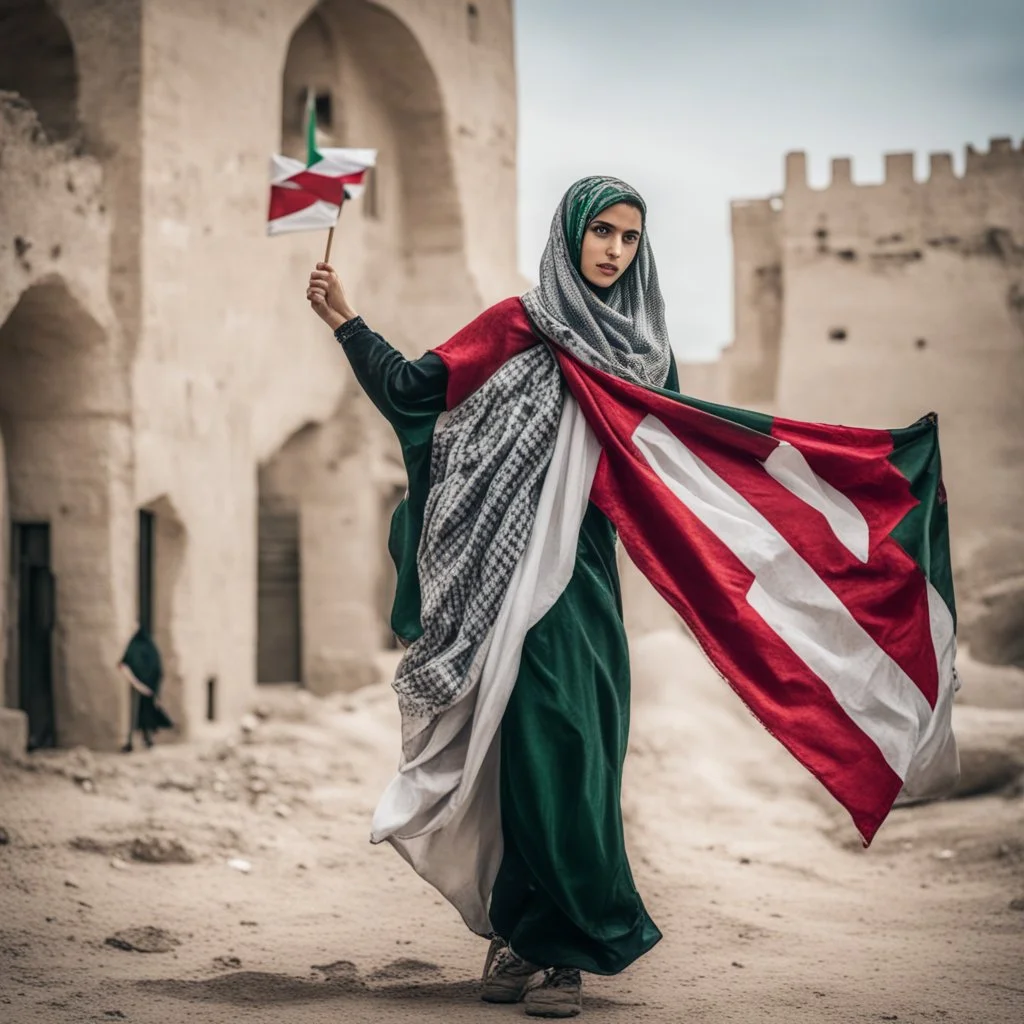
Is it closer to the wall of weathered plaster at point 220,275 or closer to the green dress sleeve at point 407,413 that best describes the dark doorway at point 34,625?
the wall of weathered plaster at point 220,275

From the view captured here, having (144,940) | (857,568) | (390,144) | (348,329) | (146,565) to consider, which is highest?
(390,144)

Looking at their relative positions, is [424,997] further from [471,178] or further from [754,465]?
[471,178]

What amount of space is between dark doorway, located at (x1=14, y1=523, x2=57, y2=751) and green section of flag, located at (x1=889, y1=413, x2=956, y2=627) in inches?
352

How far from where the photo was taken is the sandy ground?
396 cm

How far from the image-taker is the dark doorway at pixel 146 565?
12961mm

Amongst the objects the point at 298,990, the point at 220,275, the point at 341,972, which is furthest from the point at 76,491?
the point at 298,990

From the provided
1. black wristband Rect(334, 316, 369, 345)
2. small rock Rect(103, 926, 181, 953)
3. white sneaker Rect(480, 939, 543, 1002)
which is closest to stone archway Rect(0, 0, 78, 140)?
small rock Rect(103, 926, 181, 953)

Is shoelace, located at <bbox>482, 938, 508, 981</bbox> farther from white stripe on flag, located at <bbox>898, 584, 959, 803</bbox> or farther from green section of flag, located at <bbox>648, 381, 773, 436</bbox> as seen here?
green section of flag, located at <bbox>648, 381, 773, 436</bbox>

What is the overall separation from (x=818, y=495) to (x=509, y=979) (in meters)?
1.49

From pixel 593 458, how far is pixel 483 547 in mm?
378

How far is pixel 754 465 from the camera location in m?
4.30

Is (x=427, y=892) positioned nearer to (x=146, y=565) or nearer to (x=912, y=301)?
(x=146, y=565)

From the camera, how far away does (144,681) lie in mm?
11711

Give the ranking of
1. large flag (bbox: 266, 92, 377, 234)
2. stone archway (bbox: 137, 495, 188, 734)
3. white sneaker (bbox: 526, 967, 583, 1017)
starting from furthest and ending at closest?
stone archway (bbox: 137, 495, 188, 734)
large flag (bbox: 266, 92, 377, 234)
white sneaker (bbox: 526, 967, 583, 1017)
